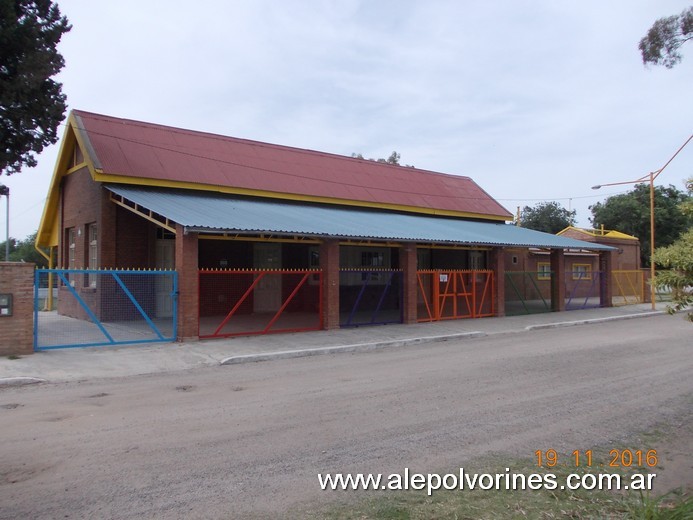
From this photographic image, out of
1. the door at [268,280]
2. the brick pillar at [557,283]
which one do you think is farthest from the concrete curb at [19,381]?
the brick pillar at [557,283]

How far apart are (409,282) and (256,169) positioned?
7300 mm

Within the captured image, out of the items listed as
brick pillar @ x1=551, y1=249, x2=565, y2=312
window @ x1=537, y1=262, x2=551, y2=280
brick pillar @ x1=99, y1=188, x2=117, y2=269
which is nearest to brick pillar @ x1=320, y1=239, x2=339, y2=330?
brick pillar @ x1=99, y1=188, x2=117, y2=269

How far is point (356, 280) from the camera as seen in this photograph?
2295 cm

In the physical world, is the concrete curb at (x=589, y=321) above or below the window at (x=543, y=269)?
below

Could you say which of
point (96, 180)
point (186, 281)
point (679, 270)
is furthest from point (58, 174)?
point (679, 270)

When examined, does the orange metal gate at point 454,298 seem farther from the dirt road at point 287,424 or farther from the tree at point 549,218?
the tree at point 549,218

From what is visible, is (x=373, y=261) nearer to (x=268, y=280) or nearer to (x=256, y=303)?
(x=268, y=280)

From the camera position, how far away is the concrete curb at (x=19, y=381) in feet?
31.3

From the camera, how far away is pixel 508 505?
4.57 meters

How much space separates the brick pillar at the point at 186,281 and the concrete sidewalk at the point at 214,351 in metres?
0.47

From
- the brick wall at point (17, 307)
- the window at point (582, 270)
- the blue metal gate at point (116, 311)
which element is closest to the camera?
the brick wall at point (17, 307)

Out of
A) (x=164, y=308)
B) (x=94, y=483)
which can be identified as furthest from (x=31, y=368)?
(x=94, y=483)

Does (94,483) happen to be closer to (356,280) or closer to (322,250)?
(322,250)

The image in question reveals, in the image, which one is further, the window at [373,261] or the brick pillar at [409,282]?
the window at [373,261]
